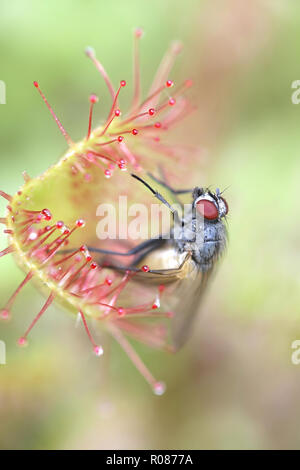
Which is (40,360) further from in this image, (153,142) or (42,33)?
(42,33)

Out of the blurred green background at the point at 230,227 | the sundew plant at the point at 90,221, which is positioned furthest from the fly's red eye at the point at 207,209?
the blurred green background at the point at 230,227

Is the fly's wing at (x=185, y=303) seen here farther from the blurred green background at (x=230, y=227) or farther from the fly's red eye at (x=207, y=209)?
the blurred green background at (x=230, y=227)

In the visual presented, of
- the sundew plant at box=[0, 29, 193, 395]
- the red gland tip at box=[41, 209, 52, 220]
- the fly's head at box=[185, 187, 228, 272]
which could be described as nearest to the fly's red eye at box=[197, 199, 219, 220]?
the fly's head at box=[185, 187, 228, 272]

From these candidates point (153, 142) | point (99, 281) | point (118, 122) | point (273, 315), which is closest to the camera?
point (118, 122)

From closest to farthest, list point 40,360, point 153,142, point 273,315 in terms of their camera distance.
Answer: point 153,142 < point 40,360 < point 273,315

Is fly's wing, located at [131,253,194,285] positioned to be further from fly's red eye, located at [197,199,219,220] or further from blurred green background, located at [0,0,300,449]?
blurred green background, located at [0,0,300,449]
